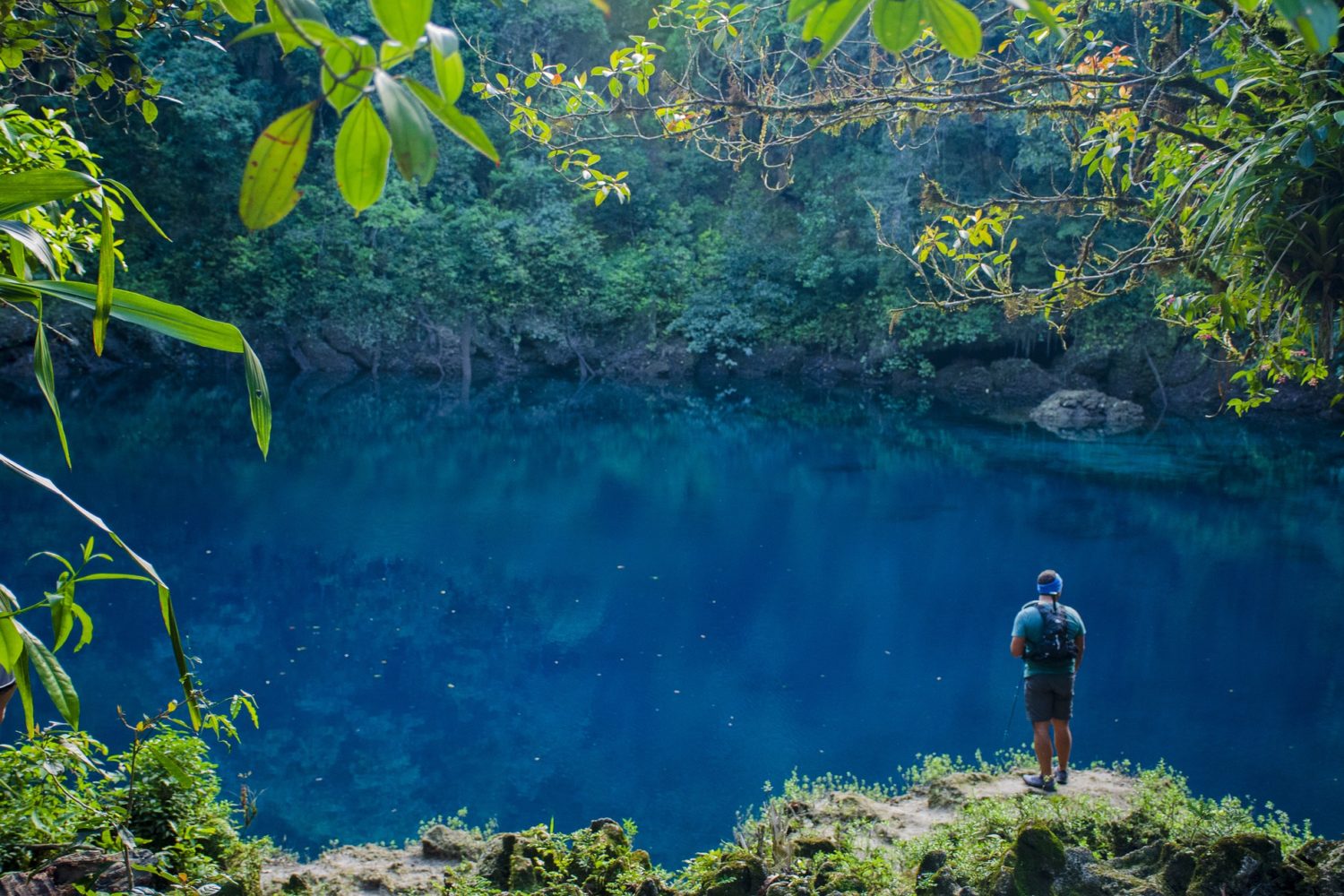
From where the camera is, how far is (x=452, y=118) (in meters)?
0.59

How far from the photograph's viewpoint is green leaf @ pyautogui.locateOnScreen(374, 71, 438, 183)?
558 millimetres

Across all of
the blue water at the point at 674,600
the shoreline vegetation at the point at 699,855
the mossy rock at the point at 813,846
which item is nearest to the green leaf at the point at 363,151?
the shoreline vegetation at the point at 699,855

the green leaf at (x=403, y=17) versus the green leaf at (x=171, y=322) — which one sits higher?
the green leaf at (x=171, y=322)

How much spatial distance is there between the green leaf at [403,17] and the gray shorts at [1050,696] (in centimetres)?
509

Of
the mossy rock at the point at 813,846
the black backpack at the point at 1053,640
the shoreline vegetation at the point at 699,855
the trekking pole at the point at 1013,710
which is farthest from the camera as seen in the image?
the trekking pole at the point at 1013,710

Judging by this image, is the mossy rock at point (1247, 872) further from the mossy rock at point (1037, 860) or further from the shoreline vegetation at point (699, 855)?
the mossy rock at point (1037, 860)

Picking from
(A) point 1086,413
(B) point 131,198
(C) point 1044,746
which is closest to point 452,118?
(B) point 131,198

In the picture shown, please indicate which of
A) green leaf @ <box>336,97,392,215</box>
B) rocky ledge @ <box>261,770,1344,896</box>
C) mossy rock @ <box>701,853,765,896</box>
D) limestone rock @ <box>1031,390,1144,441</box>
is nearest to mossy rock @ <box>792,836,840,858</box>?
rocky ledge @ <box>261,770,1344,896</box>

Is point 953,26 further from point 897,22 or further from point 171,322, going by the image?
point 171,322

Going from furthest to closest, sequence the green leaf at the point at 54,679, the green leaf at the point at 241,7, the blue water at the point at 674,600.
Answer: the blue water at the point at 674,600, the green leaf at the point at 54,679, the green leaf at the point at 241,7

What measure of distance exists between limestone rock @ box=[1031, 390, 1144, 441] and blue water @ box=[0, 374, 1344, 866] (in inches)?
26.4

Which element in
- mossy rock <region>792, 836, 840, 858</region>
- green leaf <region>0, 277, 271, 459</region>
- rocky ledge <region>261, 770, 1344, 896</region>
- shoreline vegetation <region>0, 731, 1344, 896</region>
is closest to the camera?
green leaf <region>0, 277, 271, 459</region>

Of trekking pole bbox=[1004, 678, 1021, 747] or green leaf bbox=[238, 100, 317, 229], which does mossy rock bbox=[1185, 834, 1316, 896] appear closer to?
green leaf bbox=[238, 100, 317, 229]

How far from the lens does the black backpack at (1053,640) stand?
4984 millimetres
